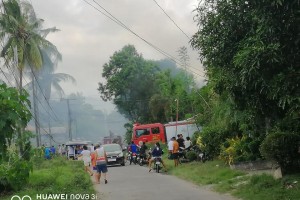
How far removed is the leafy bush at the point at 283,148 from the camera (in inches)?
484

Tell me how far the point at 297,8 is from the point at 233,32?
68.6 inches

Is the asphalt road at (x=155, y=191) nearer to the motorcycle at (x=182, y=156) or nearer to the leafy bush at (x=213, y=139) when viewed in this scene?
the leafy bush at (x=213, y=139)

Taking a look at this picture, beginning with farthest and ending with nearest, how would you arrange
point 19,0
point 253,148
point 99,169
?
1. point 19,0
2. point 99,169
3. point 253,148

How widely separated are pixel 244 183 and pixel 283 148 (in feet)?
6.04

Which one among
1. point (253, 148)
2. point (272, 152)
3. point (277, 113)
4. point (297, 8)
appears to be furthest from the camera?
point (253, 148)

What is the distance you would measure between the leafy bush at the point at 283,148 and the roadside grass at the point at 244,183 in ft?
1.58

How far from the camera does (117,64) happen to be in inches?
2222

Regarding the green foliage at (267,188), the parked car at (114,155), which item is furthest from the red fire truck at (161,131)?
the green foliage at (267,188)

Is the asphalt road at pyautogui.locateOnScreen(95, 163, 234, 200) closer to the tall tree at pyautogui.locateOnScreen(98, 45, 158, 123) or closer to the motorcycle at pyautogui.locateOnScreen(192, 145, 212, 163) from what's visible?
the motorcycle at pyautogui.locateOnScreen(192, 145, 212, 163)

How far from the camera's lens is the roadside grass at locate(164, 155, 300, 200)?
11.0m

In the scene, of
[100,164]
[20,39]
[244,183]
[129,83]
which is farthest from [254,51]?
[129,83]

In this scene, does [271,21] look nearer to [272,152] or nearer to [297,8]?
[297,8]

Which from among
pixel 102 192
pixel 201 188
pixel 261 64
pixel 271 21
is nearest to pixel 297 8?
pixel 271 21

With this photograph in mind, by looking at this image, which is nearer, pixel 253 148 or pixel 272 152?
pixel 272 152
